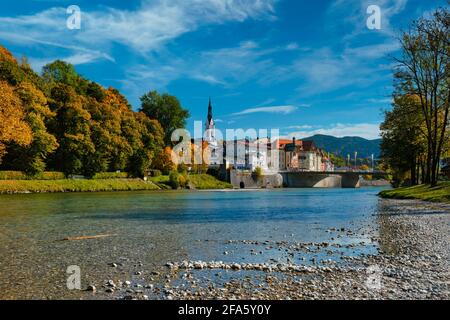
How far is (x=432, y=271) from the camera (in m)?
11.0

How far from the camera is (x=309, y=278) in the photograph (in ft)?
34.3

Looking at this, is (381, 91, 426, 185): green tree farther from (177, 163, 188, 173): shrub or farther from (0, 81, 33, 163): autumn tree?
(177, 163, 188, 173): shrub

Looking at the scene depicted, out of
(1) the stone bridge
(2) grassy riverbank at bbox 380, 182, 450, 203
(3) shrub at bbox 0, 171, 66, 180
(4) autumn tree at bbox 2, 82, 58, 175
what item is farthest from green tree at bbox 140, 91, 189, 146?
(2) grassy riverbank at bbox 380, 182, 450, 203

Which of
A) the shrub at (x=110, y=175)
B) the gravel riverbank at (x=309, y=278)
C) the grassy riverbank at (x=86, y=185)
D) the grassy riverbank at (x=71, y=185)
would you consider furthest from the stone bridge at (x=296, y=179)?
the gravel riverbank at (x=309, y=278)

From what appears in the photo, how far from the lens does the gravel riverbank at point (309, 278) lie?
8.99m

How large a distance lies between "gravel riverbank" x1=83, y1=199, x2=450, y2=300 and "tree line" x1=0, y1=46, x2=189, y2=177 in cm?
4648

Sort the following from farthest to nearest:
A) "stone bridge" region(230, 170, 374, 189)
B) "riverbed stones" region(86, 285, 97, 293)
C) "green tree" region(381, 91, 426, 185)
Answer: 1. "stone bridge" region(230, 170, 374, 189)
2. "green tree" region(381, 91, 426, 185)
3. "riverbed stones" region(86, 285, 97, 293)

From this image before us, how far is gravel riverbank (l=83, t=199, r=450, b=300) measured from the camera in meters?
8.99

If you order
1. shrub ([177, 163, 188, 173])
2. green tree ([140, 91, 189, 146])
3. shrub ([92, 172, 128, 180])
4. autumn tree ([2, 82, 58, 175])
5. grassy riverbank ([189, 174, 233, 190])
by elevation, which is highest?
green tree ([140, 91, 189, 146])

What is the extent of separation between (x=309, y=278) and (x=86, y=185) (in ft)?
233

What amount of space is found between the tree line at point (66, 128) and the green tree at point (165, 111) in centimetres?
1651

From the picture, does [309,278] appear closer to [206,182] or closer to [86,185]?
[86,185]

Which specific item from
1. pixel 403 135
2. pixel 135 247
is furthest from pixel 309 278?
pixel 403 135

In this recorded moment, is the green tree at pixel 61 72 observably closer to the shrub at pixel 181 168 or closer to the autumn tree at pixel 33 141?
the autumn tree at pixel 33 141
